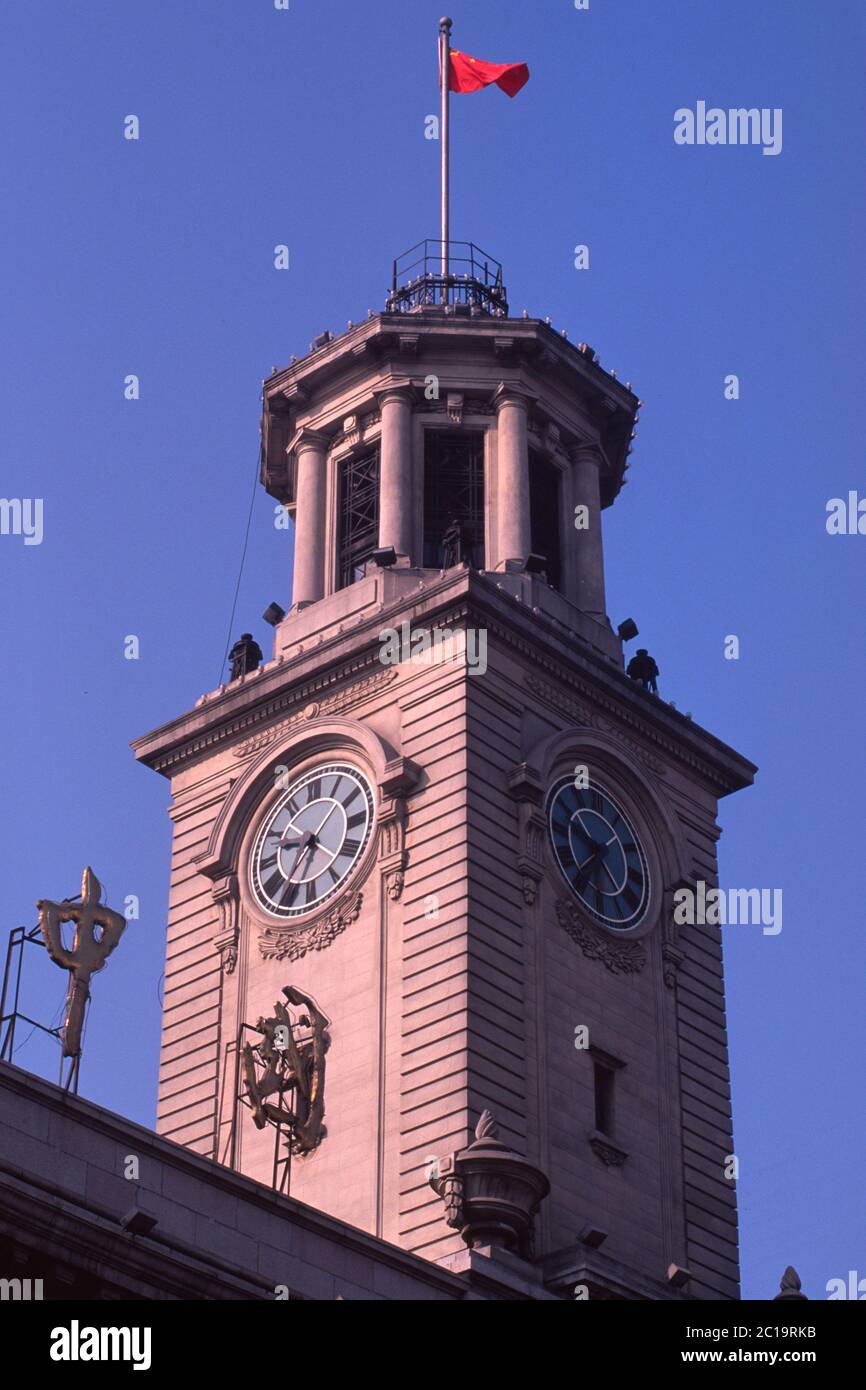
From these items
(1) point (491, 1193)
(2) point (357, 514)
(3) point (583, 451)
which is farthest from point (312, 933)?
(3) point (583, 451)

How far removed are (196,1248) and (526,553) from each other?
32.1m

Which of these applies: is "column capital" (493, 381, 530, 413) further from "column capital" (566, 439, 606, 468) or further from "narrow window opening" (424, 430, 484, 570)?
"column capital" (566, 439, 606, 468)

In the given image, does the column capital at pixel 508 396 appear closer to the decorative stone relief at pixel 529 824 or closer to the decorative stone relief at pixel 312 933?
the decorative stone relief at pixel 529 824

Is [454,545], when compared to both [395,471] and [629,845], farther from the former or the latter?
[629,845]

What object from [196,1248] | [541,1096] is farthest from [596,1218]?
[196,1248]

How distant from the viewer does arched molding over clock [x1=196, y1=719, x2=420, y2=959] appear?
72.6 metres

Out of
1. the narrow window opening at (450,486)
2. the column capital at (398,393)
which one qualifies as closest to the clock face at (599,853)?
the narrow window opening at (450,486)

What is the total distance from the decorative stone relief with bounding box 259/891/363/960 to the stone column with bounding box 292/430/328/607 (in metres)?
10.8

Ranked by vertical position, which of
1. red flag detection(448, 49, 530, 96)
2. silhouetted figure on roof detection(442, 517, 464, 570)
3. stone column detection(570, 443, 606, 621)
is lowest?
silhouetted figure on roof detection(442, 517, 464, 570)

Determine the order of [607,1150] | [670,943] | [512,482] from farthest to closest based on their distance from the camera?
[512,482]
[670,943]
[607,1150]

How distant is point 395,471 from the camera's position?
79.5m

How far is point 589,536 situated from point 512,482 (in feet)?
12.4

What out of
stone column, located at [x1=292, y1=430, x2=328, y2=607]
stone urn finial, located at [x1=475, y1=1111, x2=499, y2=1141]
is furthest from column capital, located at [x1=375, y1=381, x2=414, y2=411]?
stone urn finial, located at [x1=475, y1=1111, x2=499, y2=1141]

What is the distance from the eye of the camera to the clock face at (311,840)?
73500 millimetres
